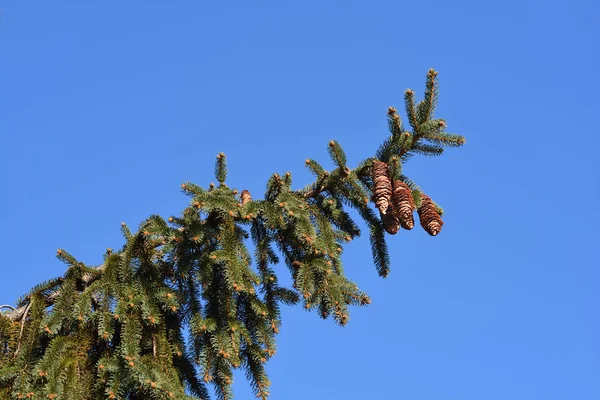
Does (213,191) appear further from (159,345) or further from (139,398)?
(139,398)

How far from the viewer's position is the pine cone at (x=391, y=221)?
5.11 m

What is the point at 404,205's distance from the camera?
4957 mm

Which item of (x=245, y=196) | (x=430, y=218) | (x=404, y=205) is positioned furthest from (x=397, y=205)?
(x=245, y=196)

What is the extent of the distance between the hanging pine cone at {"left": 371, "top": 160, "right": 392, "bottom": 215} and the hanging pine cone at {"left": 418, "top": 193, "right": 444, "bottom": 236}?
9.6 inches

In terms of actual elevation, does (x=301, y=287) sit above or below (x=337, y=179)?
below

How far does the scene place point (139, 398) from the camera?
195 inches

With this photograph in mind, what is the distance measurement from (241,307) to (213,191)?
0.75 meters

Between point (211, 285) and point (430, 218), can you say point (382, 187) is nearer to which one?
point (430, 218)

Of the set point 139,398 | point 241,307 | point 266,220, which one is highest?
point 266,220

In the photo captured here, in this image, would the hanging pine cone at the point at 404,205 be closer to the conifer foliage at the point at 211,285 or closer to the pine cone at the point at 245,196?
the conifer foliage at the point at 211,285

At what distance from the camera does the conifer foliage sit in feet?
16.1

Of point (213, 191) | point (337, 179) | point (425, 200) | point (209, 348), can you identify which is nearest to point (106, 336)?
point (209, 348)

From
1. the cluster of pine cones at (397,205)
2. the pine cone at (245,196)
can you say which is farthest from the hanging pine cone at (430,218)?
the pine cone at (245,196)

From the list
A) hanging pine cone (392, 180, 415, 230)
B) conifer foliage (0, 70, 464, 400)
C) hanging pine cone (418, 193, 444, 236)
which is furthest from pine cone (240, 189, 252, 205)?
hanging pine cone (418, 193, 444, 236)
